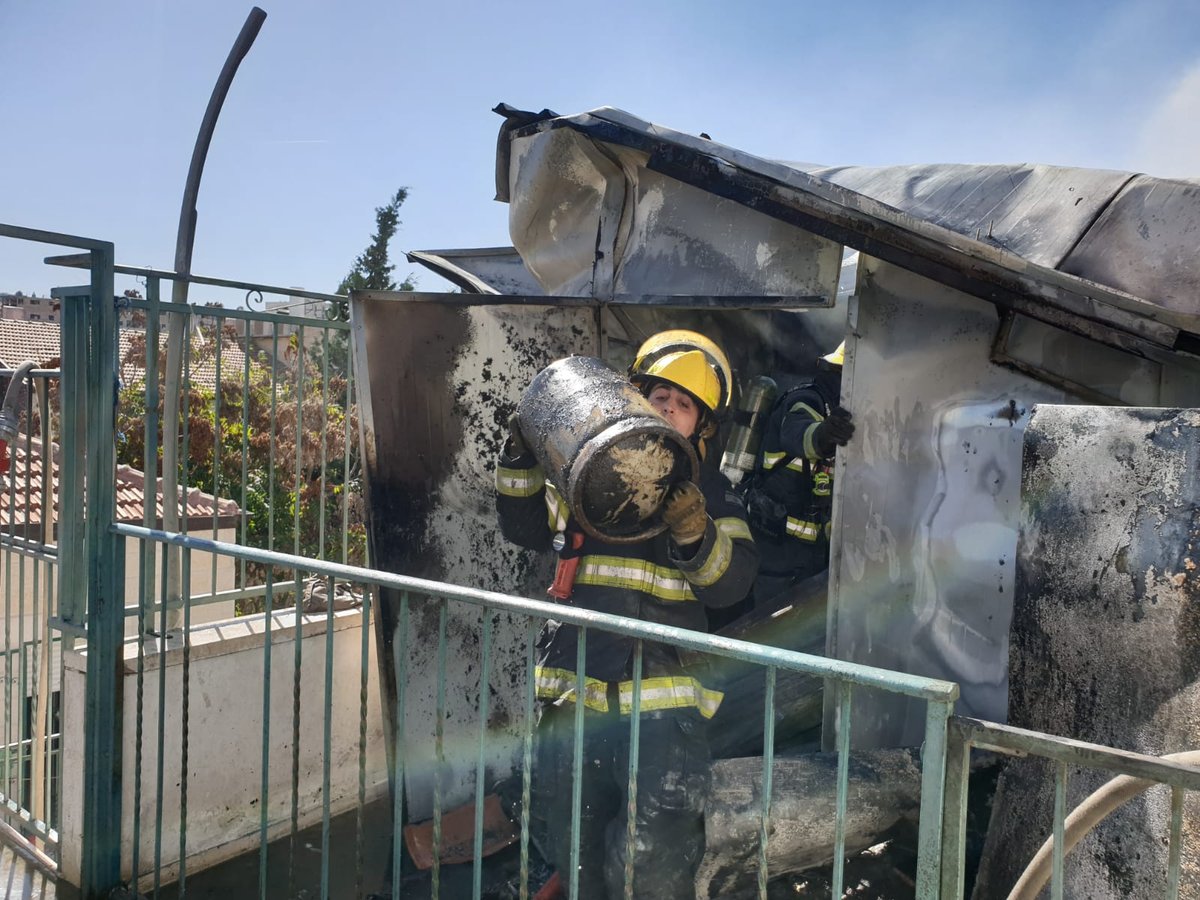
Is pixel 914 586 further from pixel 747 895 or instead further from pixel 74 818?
pixel 74 818

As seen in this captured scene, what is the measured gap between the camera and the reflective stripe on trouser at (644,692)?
2660 millimetres

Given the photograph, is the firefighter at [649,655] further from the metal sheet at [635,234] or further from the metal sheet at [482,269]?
the metal sheet at [482,269]

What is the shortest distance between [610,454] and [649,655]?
74 centimetres

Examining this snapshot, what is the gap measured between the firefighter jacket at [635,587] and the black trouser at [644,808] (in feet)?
0.28

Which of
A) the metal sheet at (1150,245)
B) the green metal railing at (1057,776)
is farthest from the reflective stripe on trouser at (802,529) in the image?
the green metal railing at (1057,776)

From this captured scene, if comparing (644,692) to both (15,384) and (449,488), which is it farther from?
(15,384)

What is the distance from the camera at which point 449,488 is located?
3.81 meters

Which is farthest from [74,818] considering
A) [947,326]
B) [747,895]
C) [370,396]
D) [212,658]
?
[947,326]

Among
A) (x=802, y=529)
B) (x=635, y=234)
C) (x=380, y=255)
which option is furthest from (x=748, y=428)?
(x=380, y=255)

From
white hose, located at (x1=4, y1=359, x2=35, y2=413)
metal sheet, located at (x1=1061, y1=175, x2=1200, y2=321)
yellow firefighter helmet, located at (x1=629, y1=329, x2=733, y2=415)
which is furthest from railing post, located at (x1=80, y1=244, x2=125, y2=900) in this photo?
metal sheet, located at (x1=1061, y1=175, x2=1200, y2=321)

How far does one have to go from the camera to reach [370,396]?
3.60 meters

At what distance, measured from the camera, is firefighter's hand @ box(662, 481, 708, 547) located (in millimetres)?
2531

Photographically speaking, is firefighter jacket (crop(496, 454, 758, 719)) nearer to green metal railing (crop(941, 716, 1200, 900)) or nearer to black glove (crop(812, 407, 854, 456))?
black glove (crop(812, 407, 854, 456))

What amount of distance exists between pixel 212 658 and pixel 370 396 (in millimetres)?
1353
